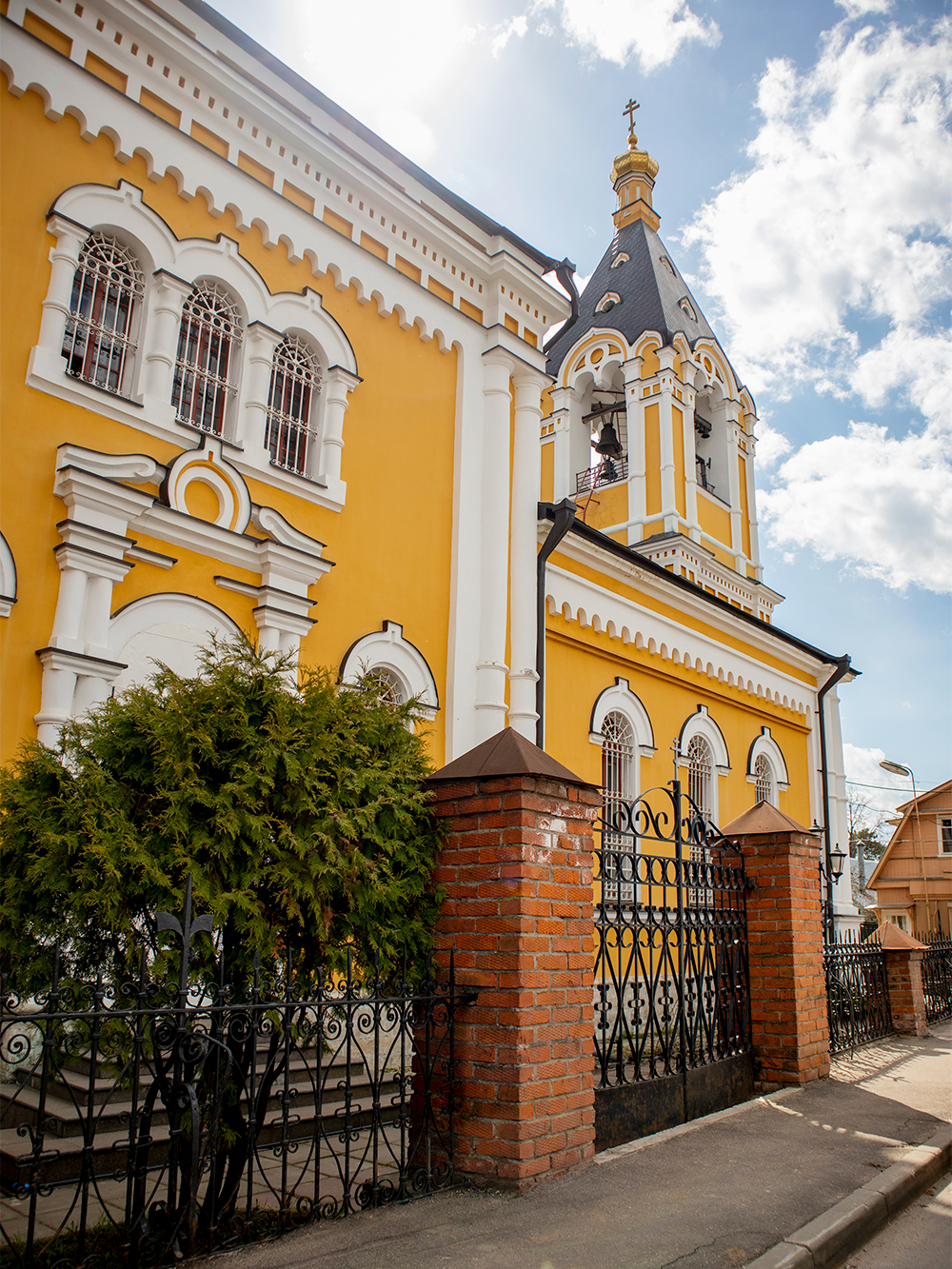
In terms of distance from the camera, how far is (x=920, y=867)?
30.4 m

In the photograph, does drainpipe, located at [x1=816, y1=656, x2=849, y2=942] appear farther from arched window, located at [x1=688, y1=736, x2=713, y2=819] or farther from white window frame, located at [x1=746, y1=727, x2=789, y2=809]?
arched window, located at [x1=688, y1=736, x2=713, y2=819]

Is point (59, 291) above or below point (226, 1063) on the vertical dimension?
above

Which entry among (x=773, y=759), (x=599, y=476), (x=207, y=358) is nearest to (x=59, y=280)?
(x=207, y=358)

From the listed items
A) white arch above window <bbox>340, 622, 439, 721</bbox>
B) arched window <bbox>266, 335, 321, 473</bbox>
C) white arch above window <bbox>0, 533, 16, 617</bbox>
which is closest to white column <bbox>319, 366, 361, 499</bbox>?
arched window <bbox>266, 335, 321, 473</bbox>

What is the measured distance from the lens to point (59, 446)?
624 cm

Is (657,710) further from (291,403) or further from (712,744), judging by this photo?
(291,403)

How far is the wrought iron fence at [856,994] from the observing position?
26.6 ft

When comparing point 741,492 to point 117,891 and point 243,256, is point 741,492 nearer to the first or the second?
point 243,256

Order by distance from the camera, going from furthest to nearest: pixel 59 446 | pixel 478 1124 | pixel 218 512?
pixel 218 512
pixel 59 446
pixel 478 1124

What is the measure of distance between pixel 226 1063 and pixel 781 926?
4319 mm

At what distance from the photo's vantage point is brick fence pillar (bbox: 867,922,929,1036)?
9492mm

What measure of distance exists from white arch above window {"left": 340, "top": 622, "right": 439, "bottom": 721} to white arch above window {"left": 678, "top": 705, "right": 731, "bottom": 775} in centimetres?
602

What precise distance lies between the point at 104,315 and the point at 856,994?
8.83 m

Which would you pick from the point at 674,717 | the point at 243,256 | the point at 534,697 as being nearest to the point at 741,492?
the point at 674,717
